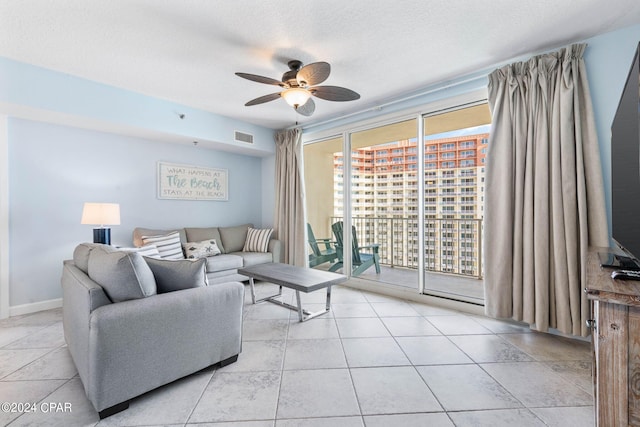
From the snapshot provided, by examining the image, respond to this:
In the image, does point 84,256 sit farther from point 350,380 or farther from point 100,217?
point 350,380

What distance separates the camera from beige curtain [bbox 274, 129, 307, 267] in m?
4.45

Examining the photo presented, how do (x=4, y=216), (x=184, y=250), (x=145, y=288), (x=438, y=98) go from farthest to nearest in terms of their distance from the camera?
(x=184, y=250) → (x=438, y=98) → (x=4, y=216) → (x=145, y=288)

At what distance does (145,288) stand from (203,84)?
2.32 metres

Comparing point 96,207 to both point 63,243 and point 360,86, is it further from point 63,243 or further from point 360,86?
point 360,86

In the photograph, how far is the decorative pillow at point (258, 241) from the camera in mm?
4441

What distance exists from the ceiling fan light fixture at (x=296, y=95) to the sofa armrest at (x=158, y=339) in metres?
1.61

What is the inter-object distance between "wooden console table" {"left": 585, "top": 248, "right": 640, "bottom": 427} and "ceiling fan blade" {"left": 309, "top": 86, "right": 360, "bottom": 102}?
2.06 meters

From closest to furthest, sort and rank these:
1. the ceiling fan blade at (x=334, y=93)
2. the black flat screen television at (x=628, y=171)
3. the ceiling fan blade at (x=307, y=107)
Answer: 1. the black flat screen television at (x=628, y=171)
2. the ceiling fan blade at (x=334, y=93)
3. the ceiling fan blade at (x=307, y=107)

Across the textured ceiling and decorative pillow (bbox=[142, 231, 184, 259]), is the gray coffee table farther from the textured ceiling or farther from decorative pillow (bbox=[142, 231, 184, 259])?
the textured ceiling

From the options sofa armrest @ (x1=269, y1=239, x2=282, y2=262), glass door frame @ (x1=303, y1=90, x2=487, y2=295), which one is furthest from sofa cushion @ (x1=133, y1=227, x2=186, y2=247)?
glass door frame @ (x1=303, y1=90, x2=487, y2=295)

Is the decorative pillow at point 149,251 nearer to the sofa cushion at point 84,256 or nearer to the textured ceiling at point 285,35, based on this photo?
the sofa cushion at point 84,256

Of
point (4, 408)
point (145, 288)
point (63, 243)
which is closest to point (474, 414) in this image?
point (145, 288)

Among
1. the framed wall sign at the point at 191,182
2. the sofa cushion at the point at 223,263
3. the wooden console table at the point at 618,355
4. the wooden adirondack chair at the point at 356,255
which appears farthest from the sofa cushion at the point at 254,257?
the wooden console table at the point at 618,355

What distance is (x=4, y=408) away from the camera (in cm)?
152
